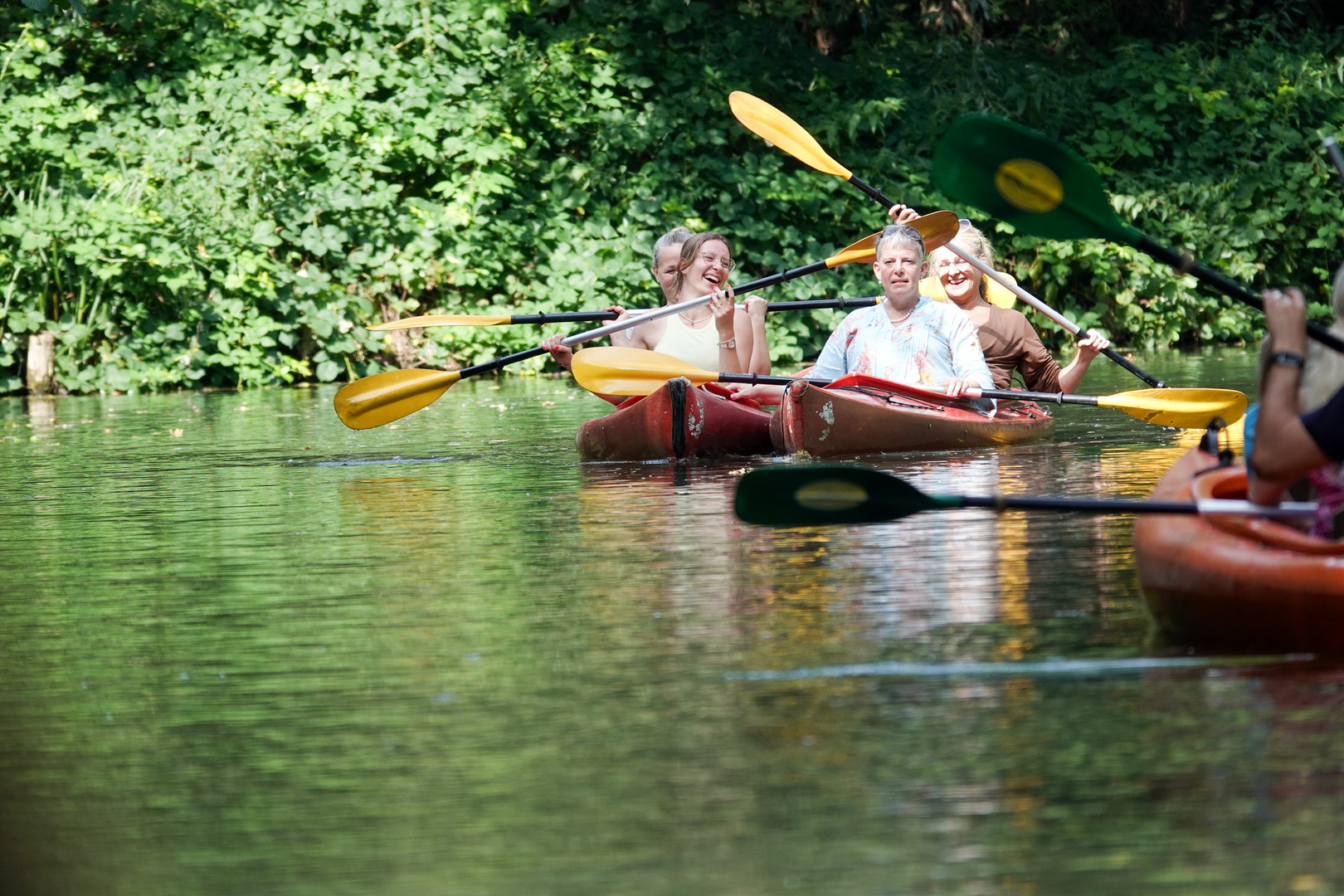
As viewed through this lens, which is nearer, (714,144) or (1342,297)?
(1342,297)

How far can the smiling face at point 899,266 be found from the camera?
762cm

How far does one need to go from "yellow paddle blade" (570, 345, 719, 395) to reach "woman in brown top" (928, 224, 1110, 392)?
1.39m

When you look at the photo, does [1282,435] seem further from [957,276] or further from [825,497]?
[957,276]

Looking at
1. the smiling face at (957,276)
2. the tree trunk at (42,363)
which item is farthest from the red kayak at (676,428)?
the tree trunk at (42,363)

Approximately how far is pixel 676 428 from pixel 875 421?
0.83 meters

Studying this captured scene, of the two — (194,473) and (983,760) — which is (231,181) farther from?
(983,760)

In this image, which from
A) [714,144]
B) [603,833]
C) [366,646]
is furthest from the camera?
[714,144]

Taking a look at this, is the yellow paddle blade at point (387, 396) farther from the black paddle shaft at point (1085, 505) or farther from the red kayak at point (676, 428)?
the black paddle shaft at point (1085, 505)

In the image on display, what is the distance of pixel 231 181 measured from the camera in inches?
573

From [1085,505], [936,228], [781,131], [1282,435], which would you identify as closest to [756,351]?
[936,228]

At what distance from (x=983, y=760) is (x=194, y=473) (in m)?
5.47

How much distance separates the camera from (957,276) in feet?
28.2

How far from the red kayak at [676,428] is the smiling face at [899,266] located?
776 mm

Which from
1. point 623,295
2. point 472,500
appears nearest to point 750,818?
point 472,500
